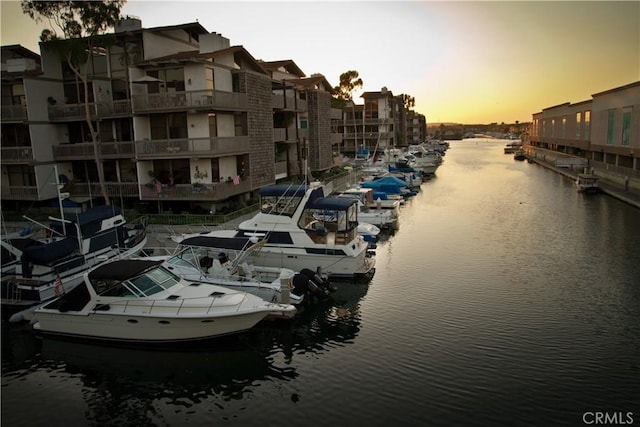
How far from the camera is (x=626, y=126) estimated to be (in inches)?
2213

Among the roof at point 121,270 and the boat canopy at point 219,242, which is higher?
the roof at point 121,270

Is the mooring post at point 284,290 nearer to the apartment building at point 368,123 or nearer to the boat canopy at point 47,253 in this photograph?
the boat canopy at point 47,253

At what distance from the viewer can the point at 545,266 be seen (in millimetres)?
27328

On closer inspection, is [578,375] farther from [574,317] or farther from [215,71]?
[215,71]

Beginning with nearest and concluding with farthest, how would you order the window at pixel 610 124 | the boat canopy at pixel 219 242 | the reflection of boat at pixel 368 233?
the boat canopy at pixel 219 242 → the reflection of boat at pixel 368 233 → the window at pixel 610 124

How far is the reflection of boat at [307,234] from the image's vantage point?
25219mm

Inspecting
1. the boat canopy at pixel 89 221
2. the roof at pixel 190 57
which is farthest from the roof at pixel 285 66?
the boat canopy at pixel 89 221

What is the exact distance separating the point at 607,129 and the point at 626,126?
7.71 meters

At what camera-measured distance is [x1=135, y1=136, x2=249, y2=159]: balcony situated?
107 feet

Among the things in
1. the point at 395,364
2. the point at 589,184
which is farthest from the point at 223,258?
the point at 589,184

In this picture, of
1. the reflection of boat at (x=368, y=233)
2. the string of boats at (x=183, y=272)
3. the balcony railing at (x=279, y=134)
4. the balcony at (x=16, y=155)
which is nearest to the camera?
the string of boats at (x=183, y=272)

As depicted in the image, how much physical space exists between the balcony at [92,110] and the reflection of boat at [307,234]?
14887mm

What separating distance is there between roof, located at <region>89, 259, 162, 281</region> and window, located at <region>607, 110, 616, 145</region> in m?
62.1

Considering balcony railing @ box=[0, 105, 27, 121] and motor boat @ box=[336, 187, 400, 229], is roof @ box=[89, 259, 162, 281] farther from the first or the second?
balcony railing @ box=[0, 105, 27, 121]
